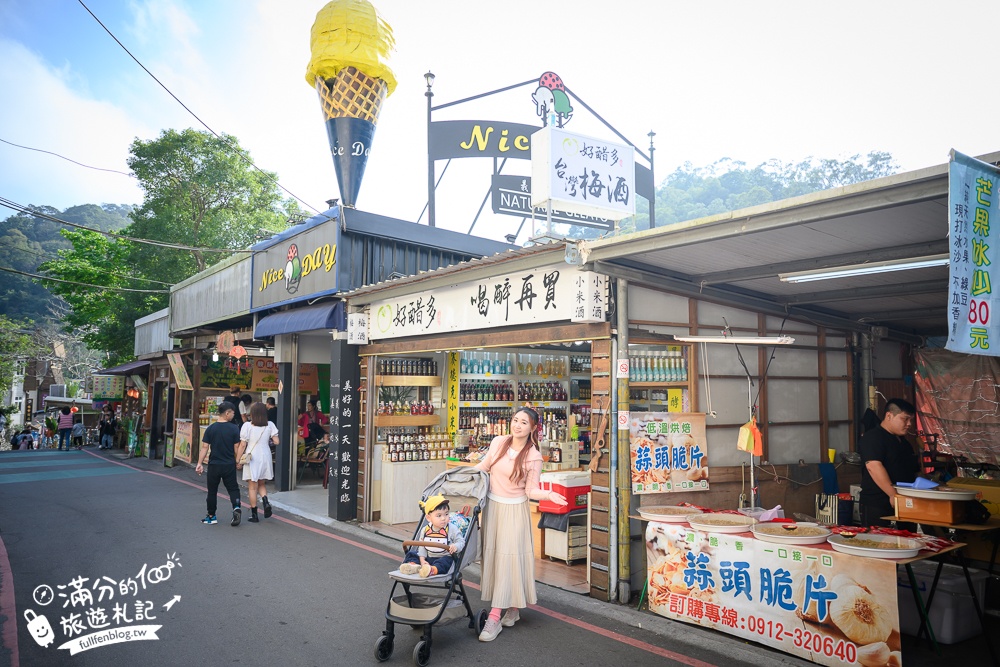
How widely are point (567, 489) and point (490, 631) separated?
8.18 ft

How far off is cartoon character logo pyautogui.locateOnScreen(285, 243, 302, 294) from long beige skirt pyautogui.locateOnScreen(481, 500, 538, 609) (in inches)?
318

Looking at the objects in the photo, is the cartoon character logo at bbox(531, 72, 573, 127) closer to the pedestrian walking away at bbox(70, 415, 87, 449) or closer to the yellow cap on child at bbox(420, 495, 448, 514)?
the yellow cap on child at bbox(420, 495, 448, 514)

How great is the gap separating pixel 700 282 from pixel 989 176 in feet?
10.4

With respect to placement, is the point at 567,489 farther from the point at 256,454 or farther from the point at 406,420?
the point at 256,454

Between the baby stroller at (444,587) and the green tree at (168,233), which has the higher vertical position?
the green tree at (168,233)

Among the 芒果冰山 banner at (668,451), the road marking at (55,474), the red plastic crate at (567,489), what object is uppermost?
the 芒果冰山 banner at (668,451)

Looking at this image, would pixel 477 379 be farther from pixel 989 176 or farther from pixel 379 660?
pixel 989 176

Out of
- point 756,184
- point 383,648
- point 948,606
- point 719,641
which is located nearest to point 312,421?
point 383,648

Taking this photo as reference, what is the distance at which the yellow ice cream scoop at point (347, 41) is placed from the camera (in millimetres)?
12367

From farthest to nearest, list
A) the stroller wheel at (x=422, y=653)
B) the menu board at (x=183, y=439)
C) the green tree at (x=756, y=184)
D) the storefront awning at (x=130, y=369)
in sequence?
the green tree at (x=756, y=184) < the storefront awning at (x=130, y=369) < the menu board at (x=183, y=439) < the stroller wheel at (x=422, y=653)

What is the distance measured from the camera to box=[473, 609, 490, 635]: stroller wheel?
497cm

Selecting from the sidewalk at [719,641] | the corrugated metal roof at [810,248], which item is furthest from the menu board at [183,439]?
the corrugated metal roof at [810,248]

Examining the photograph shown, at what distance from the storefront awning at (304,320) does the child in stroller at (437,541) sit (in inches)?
228

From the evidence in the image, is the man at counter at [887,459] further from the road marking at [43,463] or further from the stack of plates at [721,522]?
the road marking at [43,463]
